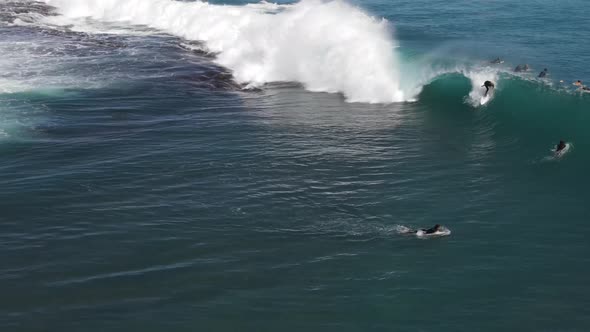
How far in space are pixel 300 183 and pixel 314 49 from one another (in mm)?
23624

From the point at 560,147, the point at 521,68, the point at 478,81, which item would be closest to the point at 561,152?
the point at 560,147

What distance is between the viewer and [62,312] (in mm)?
21078

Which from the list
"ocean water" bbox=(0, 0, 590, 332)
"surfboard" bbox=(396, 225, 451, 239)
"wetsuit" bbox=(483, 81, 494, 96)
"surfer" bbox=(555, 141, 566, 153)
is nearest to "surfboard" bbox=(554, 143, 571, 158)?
"surfer" bbox=(555, 141, 566, 153)

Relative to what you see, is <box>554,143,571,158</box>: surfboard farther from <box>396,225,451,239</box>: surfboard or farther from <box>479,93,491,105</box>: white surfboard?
<box>396,225,451,239</box>: surfboard

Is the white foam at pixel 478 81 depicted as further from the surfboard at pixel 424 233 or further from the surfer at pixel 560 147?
the surfboard at pixel 424 233

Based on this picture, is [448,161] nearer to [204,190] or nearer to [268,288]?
[204,190]

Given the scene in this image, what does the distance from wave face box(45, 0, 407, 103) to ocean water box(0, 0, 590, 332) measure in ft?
0.64

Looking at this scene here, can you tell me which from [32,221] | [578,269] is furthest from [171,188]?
[578,269]

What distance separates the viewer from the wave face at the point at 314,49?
46375 millimetres

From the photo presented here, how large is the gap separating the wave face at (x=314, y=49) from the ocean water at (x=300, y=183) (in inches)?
7.7

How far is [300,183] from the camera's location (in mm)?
29906

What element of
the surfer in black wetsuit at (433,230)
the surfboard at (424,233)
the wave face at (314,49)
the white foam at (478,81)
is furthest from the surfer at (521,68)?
the surfer in black wetsuit at (433,230)

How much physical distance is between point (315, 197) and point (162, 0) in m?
56.6

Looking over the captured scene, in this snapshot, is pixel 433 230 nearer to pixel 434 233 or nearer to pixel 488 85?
pixel 434 233
